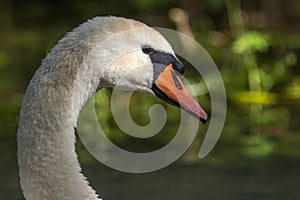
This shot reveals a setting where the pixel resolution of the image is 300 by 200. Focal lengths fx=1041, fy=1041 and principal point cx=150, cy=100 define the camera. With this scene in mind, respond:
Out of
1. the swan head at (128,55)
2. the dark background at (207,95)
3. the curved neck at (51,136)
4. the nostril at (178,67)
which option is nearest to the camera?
the curved neck at (51,136)

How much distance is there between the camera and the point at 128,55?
351 centimetres

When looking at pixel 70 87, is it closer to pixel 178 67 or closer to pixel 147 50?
pixel 147 50

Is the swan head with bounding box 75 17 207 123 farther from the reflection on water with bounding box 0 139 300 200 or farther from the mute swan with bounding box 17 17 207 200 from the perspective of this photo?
the reflection on water with bounding box 0 139 300 200

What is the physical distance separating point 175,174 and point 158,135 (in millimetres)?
629

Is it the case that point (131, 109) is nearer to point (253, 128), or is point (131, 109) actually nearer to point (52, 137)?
point (253, 128)

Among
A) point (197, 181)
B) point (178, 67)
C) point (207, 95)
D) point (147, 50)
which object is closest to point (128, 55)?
point (147, 50)

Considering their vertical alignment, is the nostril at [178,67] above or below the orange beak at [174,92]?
above

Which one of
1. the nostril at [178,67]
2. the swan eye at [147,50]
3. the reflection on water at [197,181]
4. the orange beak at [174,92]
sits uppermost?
the swan eye at [147,50]

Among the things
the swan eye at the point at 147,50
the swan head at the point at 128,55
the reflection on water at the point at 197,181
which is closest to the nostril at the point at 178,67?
the swan head at the point at 128,55

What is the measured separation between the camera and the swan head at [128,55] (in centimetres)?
346

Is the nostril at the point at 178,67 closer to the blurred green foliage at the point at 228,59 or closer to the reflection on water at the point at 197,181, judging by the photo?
the reflection on water at the point at 197,181

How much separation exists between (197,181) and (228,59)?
1757mm

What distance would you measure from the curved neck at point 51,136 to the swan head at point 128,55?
4.1 inches

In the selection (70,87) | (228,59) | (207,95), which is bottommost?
(70,87)
